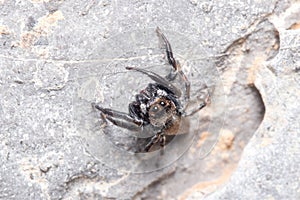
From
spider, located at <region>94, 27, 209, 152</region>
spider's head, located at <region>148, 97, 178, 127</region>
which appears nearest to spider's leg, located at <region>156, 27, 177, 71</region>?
spider, located at <region>94, 27, 209, 152</region>

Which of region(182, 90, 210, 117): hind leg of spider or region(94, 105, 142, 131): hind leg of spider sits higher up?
region(182, 90, 210, 117): hind leg of spider

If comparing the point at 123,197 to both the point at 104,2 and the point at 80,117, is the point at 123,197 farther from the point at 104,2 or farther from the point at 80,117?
the point at 104,2

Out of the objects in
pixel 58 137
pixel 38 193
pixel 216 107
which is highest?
pixel 216 107

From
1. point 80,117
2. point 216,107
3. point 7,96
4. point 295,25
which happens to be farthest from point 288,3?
point 7,96

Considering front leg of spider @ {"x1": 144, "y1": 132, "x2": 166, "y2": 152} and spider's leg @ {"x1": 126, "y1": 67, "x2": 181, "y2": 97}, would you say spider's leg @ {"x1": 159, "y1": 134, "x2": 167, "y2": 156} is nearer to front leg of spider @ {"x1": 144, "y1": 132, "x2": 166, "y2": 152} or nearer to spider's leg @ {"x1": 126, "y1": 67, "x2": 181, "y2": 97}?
front leg of spider @ {"x1": 144, "y1": 132, "x2": 166, "y2": 152}

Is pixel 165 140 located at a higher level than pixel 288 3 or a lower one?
lower

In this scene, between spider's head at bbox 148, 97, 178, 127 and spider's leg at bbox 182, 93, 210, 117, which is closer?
spider's head at bbox 148, 97, 178, 127
